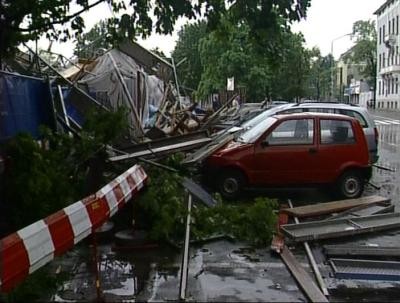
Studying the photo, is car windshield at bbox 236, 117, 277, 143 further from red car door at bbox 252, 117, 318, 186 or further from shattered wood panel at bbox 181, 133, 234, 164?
shattered wood panel at bbox 181, 133, 234, 164

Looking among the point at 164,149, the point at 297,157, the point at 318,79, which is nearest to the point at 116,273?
the point at 164,149

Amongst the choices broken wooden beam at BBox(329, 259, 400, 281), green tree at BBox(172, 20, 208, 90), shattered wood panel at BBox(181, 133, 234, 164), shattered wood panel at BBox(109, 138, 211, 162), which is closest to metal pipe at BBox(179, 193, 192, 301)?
shattered wood panel at BBox(109, 138, 211, 162)

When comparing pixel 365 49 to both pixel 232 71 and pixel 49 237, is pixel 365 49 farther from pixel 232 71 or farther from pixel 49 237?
pixel 49 237

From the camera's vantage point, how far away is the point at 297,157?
11.9 m

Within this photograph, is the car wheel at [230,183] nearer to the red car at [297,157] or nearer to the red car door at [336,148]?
the red car at [297,157]

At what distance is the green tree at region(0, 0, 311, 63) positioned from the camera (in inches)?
334

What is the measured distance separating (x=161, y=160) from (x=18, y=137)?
354cm

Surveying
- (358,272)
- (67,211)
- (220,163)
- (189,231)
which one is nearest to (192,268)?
(189,231)

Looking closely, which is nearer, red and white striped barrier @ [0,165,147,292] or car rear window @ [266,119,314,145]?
red and white striped barrier @ [0,165,147,292]

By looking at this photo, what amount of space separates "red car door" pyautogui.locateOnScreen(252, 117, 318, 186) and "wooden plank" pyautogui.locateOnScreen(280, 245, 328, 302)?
414 cm

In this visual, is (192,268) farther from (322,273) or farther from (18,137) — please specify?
(18,137)

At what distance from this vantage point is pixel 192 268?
7.06 meters

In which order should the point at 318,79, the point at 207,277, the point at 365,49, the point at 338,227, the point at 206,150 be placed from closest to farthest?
the point at 207,277
the point at 338,227
the point at 206,150
the point at 318,79
the point at 365,49

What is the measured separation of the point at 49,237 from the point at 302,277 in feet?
9.95
